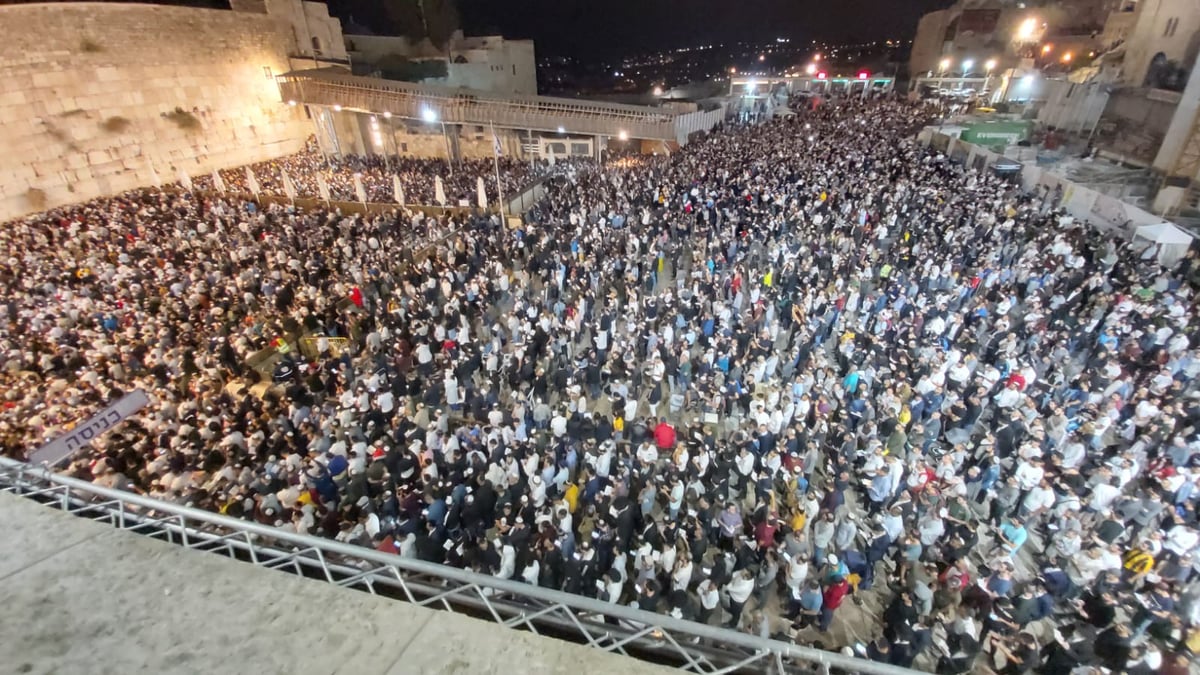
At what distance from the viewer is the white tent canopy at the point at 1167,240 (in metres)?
11.9

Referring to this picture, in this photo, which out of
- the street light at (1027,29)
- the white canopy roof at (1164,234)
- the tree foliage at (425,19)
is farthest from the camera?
the street light at (1027,29)

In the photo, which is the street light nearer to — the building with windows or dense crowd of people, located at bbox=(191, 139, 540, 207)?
the building with windows

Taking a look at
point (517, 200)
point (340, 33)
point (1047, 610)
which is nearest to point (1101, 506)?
point (1047, 610)

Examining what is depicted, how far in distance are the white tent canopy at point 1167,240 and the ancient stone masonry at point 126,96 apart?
34.9m

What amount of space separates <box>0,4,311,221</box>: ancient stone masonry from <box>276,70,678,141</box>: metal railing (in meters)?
3.86

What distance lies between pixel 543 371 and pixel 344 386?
11.7 feet

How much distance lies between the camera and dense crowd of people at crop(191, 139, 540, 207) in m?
19.1

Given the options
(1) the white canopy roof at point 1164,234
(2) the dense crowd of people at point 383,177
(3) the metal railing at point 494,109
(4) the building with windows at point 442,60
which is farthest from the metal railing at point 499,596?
→ (4) the building with windows at point 442,60

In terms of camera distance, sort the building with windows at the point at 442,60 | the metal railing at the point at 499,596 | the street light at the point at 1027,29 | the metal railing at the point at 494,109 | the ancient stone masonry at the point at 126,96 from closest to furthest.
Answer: the metal railing at the point at 499,596 < the ancient stone masonry at the point at 126,96 < the metal railing at the point at 494,109 < the building with windows at the point at 442,60 < the street light at the point at 1027,29

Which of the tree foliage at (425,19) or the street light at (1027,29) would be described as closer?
the tree foliage at (425,19)

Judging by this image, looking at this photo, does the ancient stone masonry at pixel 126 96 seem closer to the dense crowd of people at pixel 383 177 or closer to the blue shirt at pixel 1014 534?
the dense crowd of people at pixel 383 177

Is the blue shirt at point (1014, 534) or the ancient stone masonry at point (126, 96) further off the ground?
the ancient stone masonry at point (126, 96)

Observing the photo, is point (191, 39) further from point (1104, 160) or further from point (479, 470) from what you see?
point (1104, 160)

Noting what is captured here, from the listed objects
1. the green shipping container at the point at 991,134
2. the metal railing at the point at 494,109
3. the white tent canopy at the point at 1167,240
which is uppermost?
the metal railing at the point at 494,109
